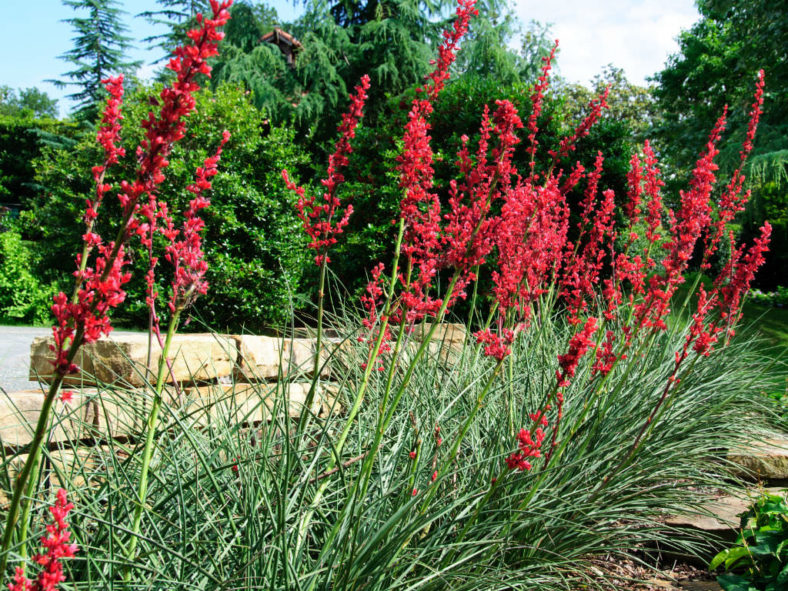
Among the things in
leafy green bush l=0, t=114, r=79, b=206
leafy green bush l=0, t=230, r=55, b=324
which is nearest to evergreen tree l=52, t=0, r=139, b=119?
leafy green bush l=0, t=114, r=79, b=206

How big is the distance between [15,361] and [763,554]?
6.75m

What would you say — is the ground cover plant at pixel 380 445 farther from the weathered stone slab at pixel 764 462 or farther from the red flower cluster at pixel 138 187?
the weathered stone slab at pixel 764 462

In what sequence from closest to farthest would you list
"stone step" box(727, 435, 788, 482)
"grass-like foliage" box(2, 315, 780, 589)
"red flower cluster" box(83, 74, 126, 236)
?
1. "red flower cluster" box(83, 74, 126, 236)
2. "grass-like foliage" box(2, 315, 780, 589)
3. "stone step" box(727, 435, 788, 482)

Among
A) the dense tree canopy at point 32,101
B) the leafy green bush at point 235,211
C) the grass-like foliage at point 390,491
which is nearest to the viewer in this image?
the grass-like foliage at point 390,491

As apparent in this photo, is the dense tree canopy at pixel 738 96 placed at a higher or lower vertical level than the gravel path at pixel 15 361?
higher

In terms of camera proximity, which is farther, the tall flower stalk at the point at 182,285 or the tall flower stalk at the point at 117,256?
the tall flower stalk at the point at 182,285

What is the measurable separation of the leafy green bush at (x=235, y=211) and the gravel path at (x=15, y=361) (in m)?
1.39

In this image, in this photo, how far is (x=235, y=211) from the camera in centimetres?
846

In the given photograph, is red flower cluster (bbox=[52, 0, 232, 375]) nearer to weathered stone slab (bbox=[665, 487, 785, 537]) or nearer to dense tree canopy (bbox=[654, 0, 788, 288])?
weathered stone slab (bbox=[665, 487, 785, 537])

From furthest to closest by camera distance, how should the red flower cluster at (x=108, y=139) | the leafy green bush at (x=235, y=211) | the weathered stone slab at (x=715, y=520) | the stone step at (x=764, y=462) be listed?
the leafy green bush at (x=235, y=211), the stone step at (x=764, y=462), the weathered stone slab at (x=715, y=520), the red flower cluster at (x=108, y=139)

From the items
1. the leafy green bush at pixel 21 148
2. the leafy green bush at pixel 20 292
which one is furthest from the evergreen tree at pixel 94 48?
the leafy green bush at pixel 20 292

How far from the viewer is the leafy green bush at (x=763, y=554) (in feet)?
7.41

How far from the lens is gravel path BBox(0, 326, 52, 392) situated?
191 inches

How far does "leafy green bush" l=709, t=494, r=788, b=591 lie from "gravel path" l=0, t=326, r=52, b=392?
152 inches
